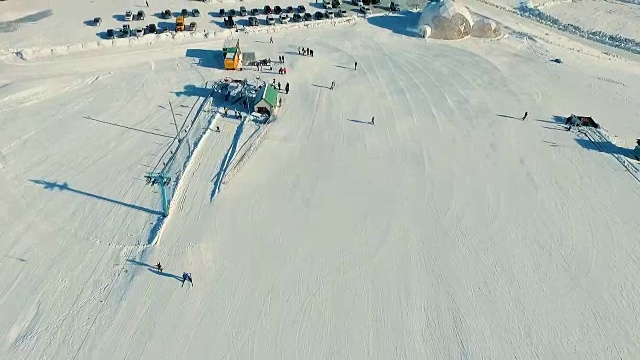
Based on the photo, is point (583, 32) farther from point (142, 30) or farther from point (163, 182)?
point (163, 182)

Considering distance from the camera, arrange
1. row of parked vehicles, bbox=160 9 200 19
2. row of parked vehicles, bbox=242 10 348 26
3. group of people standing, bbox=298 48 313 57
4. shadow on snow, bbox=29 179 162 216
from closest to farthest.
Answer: shadow on snow, bbox=29 179 162 216 < group of people standing, bbox=298 48 313 57 < row of parked vehicles, bbox=160 9 200 19 < row of parked vehicles, bbox=242 10 348 26

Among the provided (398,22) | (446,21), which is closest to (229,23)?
(398,22)

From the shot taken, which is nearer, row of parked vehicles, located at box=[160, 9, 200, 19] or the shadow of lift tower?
the shadow of lift tower

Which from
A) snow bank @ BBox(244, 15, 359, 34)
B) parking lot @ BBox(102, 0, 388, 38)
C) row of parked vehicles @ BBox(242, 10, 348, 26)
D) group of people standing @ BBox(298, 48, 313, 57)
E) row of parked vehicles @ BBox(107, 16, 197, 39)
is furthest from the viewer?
row of parked vehicles @ BBox(242, 10, 348, 26)

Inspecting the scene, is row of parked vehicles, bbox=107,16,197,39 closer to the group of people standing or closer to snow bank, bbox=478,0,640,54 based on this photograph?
the group of people standing

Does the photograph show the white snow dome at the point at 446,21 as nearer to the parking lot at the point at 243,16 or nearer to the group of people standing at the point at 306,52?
the parking lot at the point at 243,16

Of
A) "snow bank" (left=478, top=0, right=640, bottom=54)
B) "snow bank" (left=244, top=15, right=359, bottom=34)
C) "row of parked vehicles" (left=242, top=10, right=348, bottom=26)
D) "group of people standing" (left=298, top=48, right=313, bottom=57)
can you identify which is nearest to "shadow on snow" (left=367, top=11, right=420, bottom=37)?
"snow bank" (left=244, top=15, right=359, bottom=34)

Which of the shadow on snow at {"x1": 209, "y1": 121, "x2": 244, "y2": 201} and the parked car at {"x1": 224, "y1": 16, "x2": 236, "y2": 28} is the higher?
the parked car at {"x1": 224, "y1": 16, "x2": 236, "y2": 28}
